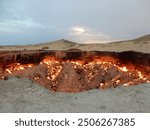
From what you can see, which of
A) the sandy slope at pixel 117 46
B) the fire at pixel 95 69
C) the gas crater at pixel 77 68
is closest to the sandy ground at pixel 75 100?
the gas crater at pixel 77 68

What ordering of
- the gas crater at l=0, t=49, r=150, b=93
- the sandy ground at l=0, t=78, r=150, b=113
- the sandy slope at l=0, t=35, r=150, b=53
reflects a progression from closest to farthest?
1. the sandy ground at l=0, t=78, r=150, b=113
2. the gas crater at l=0, t=49, r=150, b=93
3. the sandy slope at l=0, t=35, r=150, b=53

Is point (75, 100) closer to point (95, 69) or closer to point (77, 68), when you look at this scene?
point (95, 69)

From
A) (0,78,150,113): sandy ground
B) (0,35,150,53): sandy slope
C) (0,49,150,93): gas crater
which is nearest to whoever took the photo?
(0,78,150,113): sandy ground

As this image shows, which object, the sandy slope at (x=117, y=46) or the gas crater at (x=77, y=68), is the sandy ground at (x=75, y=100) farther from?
the sandy slope at (x=117, y=46)

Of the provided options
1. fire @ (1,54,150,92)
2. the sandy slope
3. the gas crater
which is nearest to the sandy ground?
the gas crater

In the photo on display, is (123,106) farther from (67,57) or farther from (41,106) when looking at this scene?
(67,57)

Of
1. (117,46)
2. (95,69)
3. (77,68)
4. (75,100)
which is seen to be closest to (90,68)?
(95,69)

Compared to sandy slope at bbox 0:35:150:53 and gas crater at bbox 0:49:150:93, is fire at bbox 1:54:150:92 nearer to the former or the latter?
gas crater at bbox 0:49:150:93

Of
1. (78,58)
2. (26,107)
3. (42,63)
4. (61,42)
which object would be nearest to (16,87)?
(26,107)

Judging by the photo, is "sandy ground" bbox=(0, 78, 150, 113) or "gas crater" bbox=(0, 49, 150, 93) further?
"gas crater" bbox=(0, 49, 150, 93)
